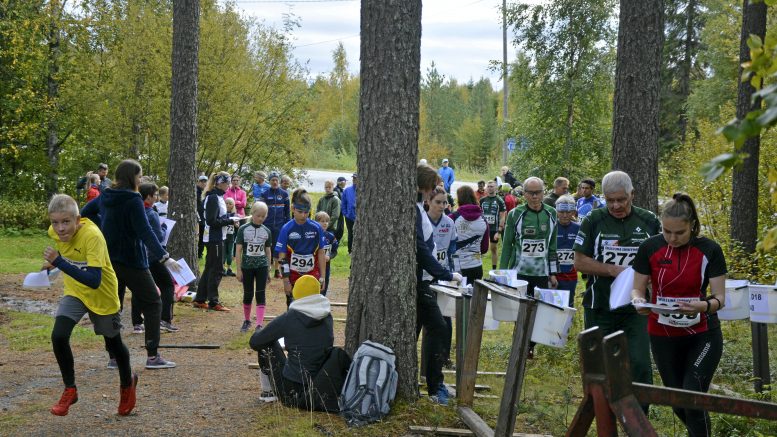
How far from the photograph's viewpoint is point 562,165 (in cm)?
2606

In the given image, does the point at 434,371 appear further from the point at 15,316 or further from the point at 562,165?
the point at 562,165

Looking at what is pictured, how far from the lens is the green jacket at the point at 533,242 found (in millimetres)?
9844

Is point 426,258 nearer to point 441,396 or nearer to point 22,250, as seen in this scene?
point 441,396

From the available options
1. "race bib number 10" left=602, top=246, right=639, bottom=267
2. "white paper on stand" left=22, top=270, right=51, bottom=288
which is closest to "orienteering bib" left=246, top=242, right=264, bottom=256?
"white paper on stand" left=22, top=270, right=51, bottom=288

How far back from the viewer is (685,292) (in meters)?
5.52

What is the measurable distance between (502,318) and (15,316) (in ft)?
28.9

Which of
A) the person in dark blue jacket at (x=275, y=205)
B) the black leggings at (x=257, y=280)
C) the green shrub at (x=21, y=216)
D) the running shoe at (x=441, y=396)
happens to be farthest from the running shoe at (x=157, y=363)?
the green shrub at (x=21, y=216)

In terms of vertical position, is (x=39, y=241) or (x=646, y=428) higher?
(x=646, y=428)

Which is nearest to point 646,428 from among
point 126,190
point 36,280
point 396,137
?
point 396,137

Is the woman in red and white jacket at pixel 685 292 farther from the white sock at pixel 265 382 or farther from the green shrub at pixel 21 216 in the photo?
the green shrub at pixel 21 216

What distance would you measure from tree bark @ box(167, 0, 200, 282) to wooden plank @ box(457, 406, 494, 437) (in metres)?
8.22

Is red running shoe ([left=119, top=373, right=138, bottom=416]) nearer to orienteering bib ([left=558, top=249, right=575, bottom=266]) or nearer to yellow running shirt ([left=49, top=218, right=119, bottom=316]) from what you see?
yellow running shirt ([left=49, top=218, right=119, bottom=316])

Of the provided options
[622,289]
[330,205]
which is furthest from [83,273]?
[330,205]

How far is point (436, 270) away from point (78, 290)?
3.02 metres
